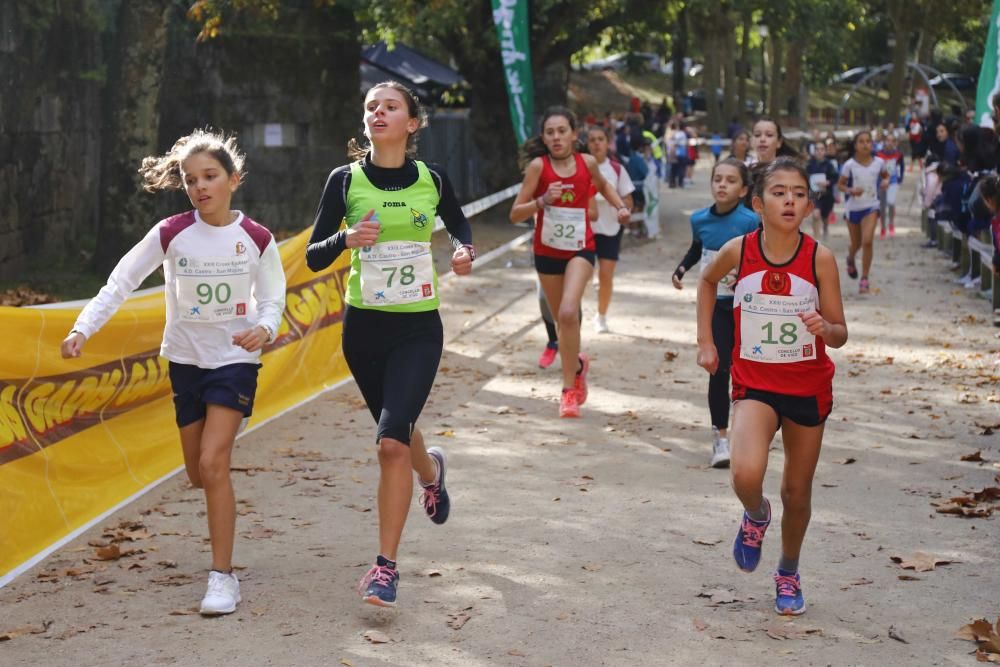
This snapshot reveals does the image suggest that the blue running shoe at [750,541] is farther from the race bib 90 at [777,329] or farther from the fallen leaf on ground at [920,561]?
the fallen leaf on ground at [920,561]

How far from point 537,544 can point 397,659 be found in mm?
1659

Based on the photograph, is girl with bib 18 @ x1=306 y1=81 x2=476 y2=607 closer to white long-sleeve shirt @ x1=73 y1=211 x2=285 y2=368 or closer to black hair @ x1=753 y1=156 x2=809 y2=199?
white long-sleeve shirt @ x1=73 y1=211 x2=285 y2=368

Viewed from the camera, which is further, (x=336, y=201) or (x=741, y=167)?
(x=741, y=167)

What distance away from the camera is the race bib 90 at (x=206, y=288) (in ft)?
19.4

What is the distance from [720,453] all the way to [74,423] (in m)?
3.60

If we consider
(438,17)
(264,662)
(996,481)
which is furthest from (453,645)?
(438,17)

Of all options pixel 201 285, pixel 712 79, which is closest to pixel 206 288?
pixel 201 285

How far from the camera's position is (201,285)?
5.90 meters

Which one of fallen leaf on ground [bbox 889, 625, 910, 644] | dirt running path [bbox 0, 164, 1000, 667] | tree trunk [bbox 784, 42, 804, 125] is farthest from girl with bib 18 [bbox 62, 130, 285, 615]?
tree trunk [bbox 784, 42, 804, 125]

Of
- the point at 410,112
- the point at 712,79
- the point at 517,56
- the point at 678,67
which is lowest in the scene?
the point at 410,112

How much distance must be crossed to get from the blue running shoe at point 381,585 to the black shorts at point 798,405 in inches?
60.9

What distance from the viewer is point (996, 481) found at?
25.7ft

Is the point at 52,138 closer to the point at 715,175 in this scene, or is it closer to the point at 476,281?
the point at 476,281

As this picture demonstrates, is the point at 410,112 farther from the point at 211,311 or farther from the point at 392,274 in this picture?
the point at 211,311
